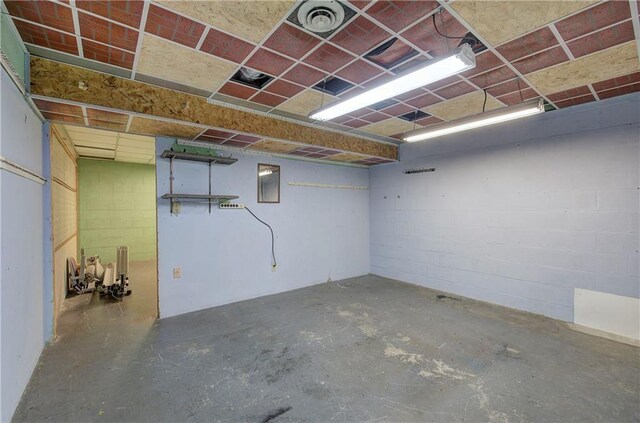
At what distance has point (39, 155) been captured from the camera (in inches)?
105

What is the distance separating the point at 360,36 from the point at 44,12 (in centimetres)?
190

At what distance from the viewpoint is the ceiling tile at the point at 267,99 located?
9.30 feet

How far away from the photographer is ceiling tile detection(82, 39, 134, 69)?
1963 millimetres

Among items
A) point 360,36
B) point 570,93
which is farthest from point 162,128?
point 570,93

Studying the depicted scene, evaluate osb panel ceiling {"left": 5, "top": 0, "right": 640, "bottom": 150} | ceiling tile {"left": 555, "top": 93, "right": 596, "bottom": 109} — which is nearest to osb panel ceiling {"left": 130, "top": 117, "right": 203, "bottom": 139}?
osb panel ceiling {"left": 5, "top": 0, "right": 640, "bottom": 150}

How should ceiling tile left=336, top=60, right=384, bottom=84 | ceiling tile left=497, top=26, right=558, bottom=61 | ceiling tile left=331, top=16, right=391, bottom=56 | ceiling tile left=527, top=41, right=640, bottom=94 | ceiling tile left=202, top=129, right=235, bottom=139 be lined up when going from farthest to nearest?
ceiling tile left=202, top=129, right=235, bottom=139, ceiling tile left=336, top=60, right=384, bottom=84, ceiling tile left=527, top=41, right=640, bottom=94, ceiling tile left=497, top=26, right=558, bottom=61, ceiling tile left=331, top=16, right=391, bottom=56

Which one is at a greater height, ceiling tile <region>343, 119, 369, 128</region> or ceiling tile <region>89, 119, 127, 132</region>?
ceiling tile <region>343, 119, 369, 128</region>

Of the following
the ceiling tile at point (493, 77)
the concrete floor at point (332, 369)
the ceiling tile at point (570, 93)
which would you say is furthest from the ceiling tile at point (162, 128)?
the ceiling tile at point (570, 93)

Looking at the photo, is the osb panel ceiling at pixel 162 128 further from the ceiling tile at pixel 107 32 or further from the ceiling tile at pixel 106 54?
the ceiling tile at pixel 107 32

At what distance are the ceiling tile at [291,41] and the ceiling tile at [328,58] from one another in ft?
0.24

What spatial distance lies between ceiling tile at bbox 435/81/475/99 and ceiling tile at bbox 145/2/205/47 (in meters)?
2.21

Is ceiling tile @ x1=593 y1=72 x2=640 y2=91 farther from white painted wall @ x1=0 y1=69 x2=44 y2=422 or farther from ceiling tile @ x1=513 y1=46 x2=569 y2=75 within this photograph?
white painted wall @ x1=0 y1=69 x2=44 y2=422

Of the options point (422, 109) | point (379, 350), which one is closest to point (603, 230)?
point (422, 109)

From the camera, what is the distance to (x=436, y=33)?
1849 millimetres
